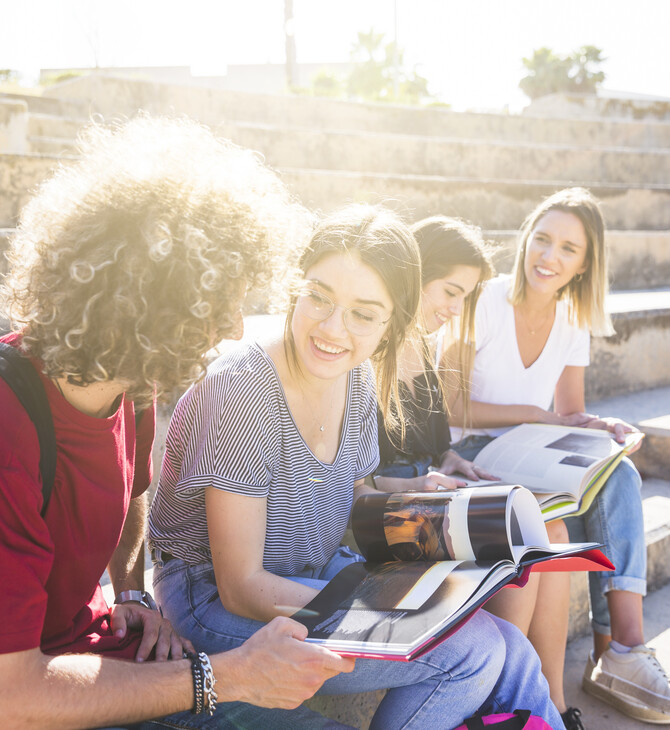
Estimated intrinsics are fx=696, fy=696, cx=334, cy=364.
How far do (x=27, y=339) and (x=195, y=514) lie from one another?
1.74 ft

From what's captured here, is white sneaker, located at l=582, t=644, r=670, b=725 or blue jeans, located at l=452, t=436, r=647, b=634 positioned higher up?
blue jeans, located at l=452, t=436, r=647, b=634

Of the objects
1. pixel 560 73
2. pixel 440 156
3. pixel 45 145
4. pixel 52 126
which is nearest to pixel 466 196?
pixel 440 156

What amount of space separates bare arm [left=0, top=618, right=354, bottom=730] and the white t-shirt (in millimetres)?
1525

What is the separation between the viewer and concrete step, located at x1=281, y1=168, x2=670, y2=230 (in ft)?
16.0

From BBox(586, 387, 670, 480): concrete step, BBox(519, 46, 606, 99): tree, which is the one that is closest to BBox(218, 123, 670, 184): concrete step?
BBox(586, 387, 670, 480): concrete step

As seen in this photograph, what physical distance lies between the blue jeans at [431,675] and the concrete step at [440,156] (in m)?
5.13

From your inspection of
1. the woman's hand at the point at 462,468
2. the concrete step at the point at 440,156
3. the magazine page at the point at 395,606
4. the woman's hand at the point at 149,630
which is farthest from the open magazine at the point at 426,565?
the concrete step at the point at 440,156

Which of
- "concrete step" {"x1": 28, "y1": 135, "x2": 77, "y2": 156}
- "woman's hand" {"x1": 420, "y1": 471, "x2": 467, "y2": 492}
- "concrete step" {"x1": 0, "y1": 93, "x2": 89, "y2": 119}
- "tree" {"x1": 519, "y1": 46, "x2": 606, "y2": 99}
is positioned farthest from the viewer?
"tree" {"x1": 519, "y1": 46, "x2": 606, "y2": 99}

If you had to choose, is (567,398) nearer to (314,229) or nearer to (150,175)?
(314,229)

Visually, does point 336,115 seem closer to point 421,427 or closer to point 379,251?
point 421,427

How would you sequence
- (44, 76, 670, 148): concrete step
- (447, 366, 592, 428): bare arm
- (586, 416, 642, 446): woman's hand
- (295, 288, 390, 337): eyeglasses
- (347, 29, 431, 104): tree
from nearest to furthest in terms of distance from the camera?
(295, 288, 390, 337): eyeglasses
(586, 416, 642, 446): woman's hand
(447, 366, 592, 428): bare arm
(44, 76, 670, 148): concrete step
(347, 29, 431, 104): tree

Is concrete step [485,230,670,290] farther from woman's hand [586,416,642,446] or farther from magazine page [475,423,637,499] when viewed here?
magazine page [475,423,637,499]

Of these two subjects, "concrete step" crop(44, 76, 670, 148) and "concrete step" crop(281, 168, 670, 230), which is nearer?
"concrete step" crop(281, 168, 670, 230)

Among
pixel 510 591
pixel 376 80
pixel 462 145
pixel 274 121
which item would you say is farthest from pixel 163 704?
pixel 376 80
